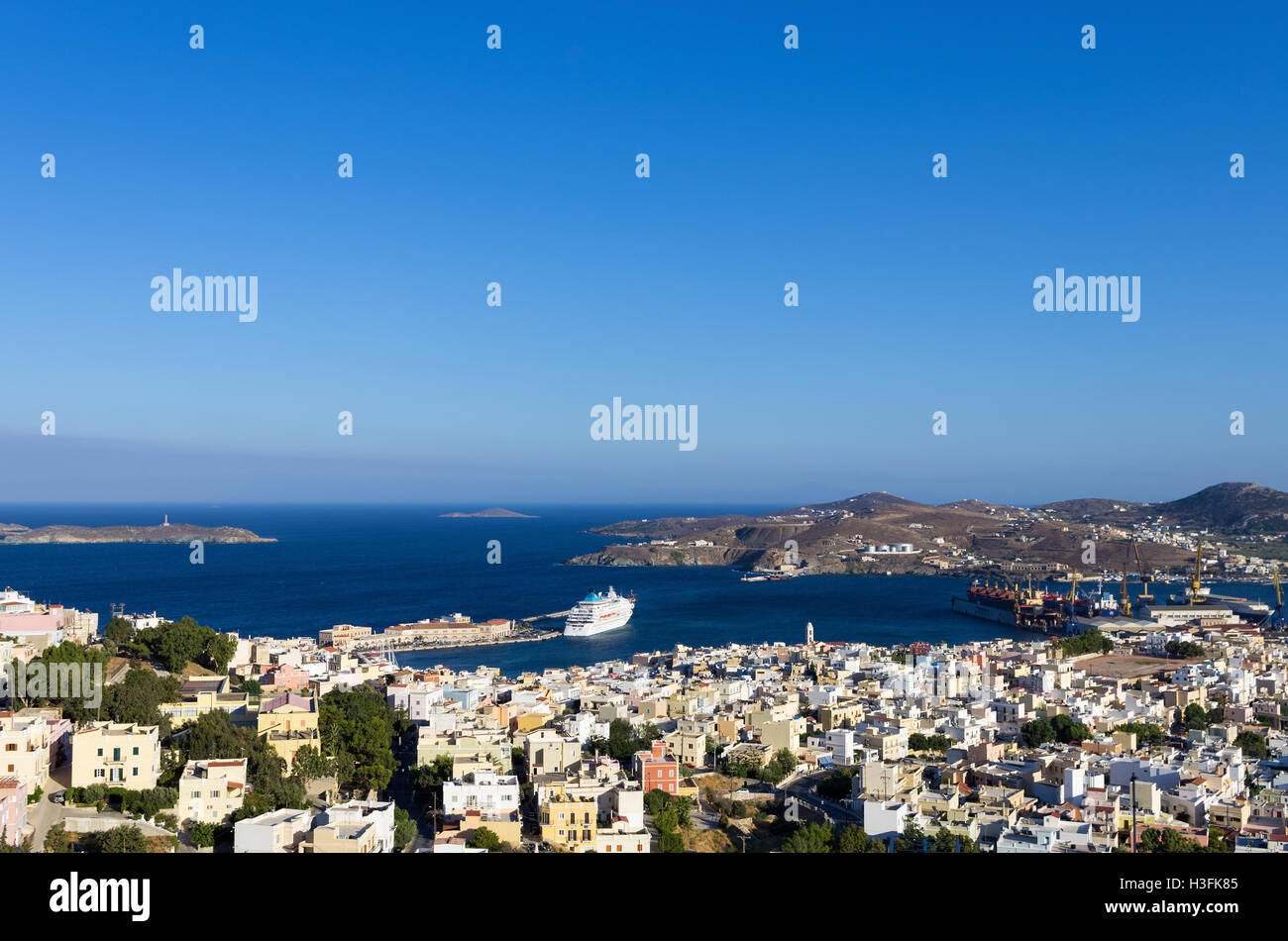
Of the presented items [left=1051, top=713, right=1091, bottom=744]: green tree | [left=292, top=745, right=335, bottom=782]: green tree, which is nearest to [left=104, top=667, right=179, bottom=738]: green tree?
[left=292, top=745, right=335, bottom=782]: green tree

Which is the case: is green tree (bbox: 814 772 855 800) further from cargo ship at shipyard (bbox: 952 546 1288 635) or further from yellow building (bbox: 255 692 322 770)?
cargo ship at shipyard (bbox: 952 546 1288 635)

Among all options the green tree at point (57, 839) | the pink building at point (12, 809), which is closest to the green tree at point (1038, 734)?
the green tree at point (57, 839)

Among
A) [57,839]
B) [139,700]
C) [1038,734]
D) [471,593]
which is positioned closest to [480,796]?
[57,839]

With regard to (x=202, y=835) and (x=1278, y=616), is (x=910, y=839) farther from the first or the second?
(x=1278, y=616)
